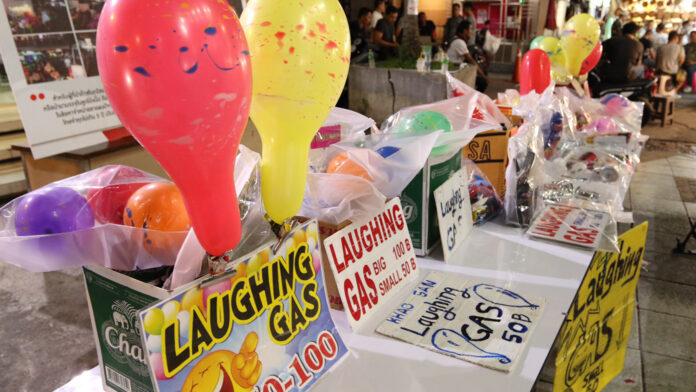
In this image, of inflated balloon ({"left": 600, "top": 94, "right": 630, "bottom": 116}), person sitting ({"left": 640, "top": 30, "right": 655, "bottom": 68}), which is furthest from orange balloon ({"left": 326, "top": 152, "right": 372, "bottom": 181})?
person sitting ({"left": 640, "top": 30, "right": 655, "bottom": 68})

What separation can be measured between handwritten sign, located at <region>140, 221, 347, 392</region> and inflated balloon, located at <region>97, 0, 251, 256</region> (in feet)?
0.63

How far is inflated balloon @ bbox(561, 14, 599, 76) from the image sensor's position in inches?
105

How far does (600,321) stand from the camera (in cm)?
151

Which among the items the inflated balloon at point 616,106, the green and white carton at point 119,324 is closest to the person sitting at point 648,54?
the inflated balloon at point 616,106

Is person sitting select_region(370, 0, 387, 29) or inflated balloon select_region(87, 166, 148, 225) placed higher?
person sitting select_region(370, 0, 387, 29)

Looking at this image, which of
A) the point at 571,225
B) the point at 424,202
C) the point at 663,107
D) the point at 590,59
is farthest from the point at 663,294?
the point at 663,107

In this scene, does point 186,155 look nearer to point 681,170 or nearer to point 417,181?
point 417,181

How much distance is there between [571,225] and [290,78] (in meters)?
1.15

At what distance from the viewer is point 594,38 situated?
8.91 feet

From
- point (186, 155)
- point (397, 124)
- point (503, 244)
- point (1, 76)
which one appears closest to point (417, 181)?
point (397, 124)

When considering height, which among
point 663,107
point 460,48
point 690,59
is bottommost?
point 663,107

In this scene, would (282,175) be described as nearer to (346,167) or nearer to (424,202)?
(346,167)

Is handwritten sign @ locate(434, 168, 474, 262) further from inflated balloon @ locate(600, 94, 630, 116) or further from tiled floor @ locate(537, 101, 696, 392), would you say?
inflated balloon @ locate(600, 94, 630, 116)

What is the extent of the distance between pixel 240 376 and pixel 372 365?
258 millimetres
